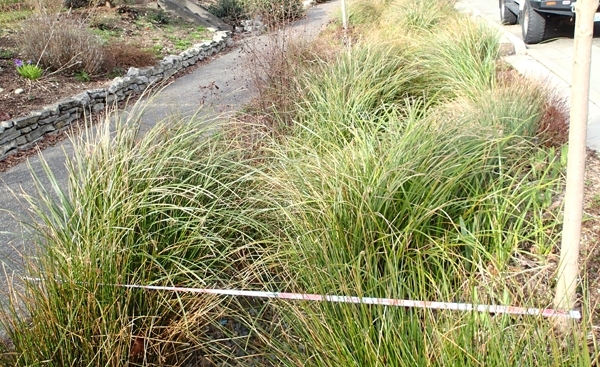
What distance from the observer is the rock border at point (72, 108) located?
23.4 feet

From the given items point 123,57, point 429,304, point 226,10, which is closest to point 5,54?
point 123,57

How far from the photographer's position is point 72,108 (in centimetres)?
823

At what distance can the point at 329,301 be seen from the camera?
2605 mm

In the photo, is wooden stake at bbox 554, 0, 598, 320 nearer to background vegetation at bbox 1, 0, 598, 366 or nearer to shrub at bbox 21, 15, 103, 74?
background vegetation at bbox 1, 0, 598, 366

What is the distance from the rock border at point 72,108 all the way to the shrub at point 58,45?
2.02 feet

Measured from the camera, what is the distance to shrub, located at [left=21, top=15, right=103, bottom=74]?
910cm

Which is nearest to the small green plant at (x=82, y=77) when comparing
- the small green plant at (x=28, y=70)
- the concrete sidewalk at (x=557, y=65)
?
the small green plant at (x=28, y=70)

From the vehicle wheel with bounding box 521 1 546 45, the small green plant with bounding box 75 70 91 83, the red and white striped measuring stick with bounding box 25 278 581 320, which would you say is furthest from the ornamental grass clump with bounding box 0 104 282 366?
the vehicle wheel with bounding box 521 1 546 45

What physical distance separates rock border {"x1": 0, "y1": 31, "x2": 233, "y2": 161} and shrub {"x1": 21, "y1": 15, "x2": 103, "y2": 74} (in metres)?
0.62

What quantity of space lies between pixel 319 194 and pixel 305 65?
385 cm

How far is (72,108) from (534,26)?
708 centimetres

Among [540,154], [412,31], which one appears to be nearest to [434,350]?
[540,154]

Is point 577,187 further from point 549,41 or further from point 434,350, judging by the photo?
point 549,41

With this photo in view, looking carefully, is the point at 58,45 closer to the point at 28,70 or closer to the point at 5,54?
the point at 28,70
